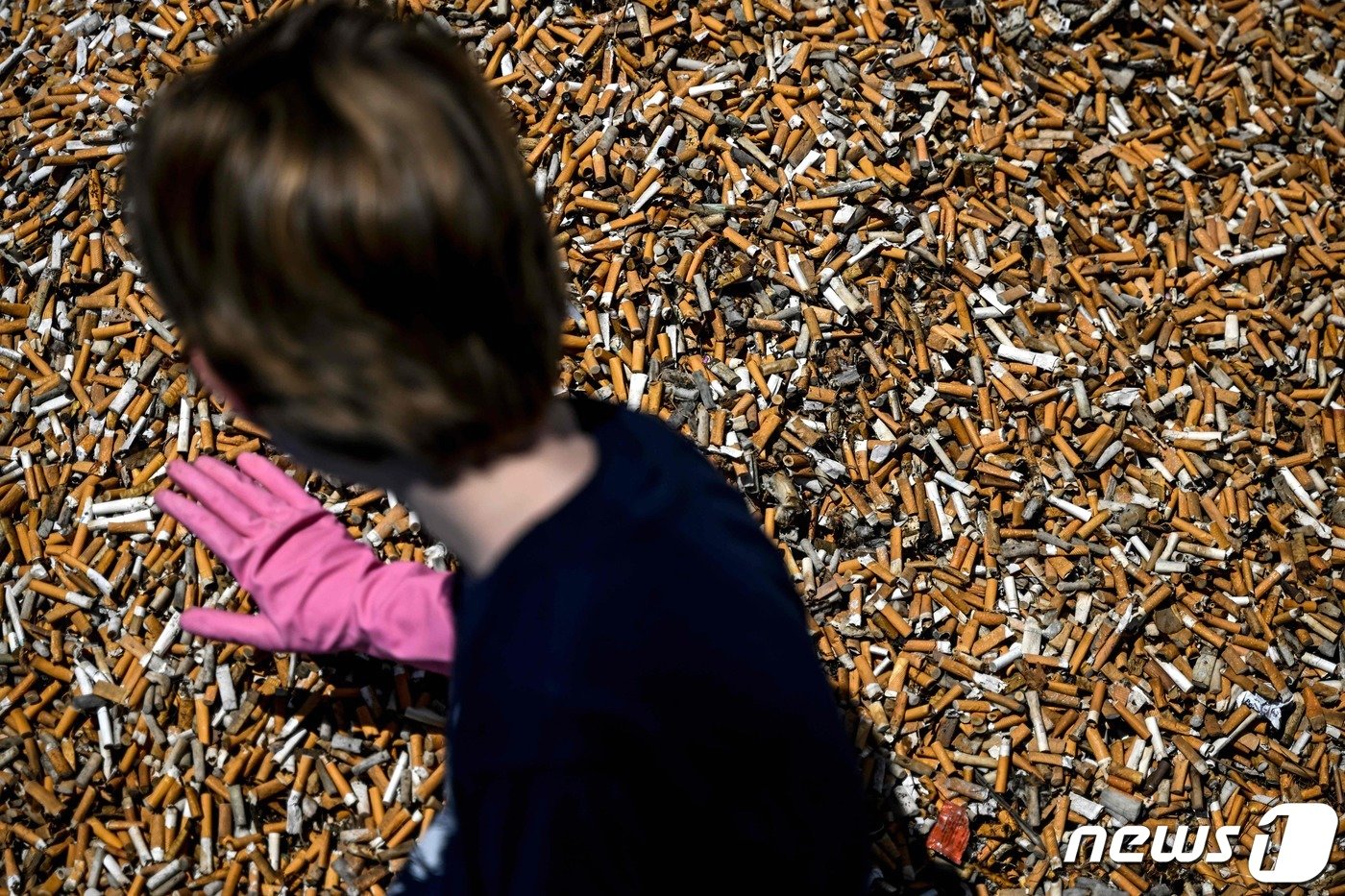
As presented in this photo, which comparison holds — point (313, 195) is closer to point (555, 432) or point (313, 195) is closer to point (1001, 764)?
point (555, 432)

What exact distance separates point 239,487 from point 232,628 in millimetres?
280

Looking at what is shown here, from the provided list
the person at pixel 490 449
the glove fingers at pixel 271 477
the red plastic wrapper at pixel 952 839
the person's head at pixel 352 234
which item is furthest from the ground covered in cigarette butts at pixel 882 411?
the person's head at pixel 352 234

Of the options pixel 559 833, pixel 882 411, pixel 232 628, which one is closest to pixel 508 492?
pixel 559 833

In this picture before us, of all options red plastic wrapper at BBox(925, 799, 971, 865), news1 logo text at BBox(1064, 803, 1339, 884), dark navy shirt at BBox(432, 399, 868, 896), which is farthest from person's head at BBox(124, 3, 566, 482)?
news1 logo text at BBox(1064, 803, 1339, 884)

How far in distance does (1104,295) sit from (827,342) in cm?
77

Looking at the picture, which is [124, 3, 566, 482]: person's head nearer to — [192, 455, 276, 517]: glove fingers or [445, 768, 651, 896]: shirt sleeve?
[445, 768, 651, 896]: shirt sleeve

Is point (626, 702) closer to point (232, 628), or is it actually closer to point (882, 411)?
point (232, 628)

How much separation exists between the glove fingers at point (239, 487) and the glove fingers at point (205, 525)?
0.20 feet

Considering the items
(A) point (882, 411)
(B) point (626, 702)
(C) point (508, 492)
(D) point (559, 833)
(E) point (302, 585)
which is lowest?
(A) point (882, 411)

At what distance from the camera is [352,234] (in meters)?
0.99

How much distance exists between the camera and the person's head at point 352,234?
3.27ft

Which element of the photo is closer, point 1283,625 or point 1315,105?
point 1283,625

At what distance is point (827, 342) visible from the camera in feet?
8.15

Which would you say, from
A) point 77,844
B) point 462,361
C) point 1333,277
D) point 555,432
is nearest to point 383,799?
point 77,844
